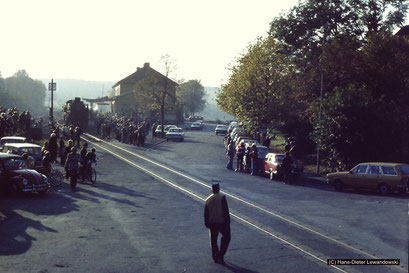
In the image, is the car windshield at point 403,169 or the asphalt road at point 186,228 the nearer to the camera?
the asphalt road at point 186,228

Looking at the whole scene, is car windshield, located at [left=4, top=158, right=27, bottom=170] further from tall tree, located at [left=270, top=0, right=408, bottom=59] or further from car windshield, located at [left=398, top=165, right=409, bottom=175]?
tall tree, located at [left=270, top=0, right=408, bottom=59]

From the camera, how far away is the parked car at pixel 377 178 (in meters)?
22.1

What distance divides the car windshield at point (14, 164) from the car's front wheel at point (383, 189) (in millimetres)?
14925

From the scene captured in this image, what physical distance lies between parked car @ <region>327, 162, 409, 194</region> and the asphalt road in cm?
46

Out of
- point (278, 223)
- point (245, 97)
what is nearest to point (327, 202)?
point (278, 223)

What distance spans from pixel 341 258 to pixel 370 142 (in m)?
19.0

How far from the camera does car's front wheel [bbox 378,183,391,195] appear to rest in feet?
73.2

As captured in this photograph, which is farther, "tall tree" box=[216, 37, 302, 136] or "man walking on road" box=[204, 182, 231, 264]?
"tall tree" box=[216, 37, 302, 136]

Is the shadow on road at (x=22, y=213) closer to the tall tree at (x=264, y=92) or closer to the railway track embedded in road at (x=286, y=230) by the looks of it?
the railway track embedded in road at (x=286, y=230)

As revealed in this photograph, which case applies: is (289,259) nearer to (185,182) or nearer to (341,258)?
(341,258)

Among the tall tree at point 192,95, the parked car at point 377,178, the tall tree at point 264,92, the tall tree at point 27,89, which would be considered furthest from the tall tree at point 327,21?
the tall tree at point 27,89

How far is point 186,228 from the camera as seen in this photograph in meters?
14.1

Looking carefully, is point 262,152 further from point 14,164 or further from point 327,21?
point 327,21

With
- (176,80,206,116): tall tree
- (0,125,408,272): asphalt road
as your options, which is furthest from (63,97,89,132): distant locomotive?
(176,80,206,116): tall tree
